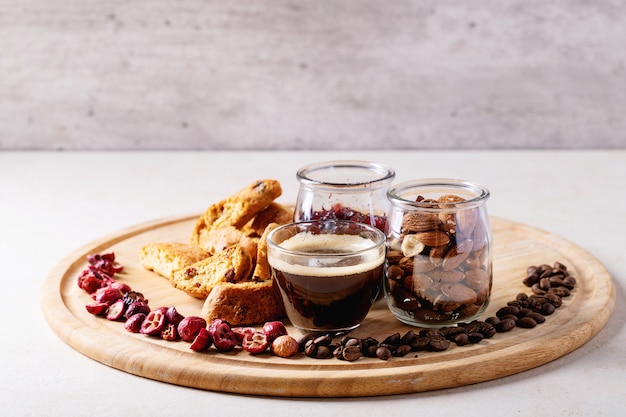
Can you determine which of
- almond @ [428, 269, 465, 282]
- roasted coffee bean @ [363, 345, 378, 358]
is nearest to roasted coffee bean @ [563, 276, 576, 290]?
almond @ [428, 269, 465, 282]

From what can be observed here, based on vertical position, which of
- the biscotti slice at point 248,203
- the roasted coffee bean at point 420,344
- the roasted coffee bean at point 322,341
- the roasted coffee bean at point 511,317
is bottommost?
the roasted coffee bean at point 511,317

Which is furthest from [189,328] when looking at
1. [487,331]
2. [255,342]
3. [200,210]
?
[200,210]

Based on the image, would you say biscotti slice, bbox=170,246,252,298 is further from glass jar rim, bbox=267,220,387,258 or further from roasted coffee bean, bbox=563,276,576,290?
roasted coffee bean, bbox=563,276,576,290

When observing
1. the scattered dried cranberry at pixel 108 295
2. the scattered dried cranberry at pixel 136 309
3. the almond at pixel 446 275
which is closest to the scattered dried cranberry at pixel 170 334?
the scattered dried cranberry at pixel 136 309

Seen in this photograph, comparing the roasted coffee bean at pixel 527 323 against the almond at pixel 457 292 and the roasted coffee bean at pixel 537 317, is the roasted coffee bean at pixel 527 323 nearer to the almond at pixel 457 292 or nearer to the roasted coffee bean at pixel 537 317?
the roasted coffee bean at pixel 537 317

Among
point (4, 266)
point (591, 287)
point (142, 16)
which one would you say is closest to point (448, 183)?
point (591, 287)

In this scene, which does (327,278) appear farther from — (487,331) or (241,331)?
(487,331)

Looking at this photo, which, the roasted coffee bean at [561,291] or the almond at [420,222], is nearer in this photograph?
the almond at [420,222]
